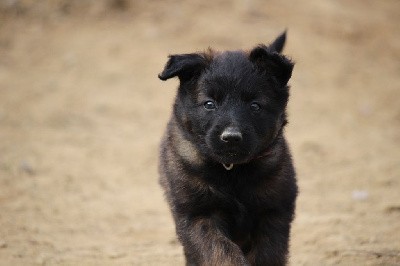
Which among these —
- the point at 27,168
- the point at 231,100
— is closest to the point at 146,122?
the point at 27,168

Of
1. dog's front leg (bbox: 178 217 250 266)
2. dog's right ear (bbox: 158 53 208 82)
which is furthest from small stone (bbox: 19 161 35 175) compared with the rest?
dog's front leg (bbox: 178 217 250 266)

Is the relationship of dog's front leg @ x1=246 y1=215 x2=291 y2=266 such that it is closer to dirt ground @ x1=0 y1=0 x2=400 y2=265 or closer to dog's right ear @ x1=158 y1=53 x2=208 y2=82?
dirt ground @ x1=0 y1=0 x2=400 y2=265

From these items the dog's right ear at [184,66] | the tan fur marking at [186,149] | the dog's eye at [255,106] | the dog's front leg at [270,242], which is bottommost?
the dog's front leg at [270,242]

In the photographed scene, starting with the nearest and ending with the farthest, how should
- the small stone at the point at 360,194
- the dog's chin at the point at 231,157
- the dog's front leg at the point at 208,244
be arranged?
the dog's front leg at the point at 208,244, the dog's chin at the point at 231,157, the small stone at the point at 360,194

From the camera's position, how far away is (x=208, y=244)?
411 cm

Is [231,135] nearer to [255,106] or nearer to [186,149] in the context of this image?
[255,106]

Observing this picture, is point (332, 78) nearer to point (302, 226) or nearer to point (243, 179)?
point (302, 226)

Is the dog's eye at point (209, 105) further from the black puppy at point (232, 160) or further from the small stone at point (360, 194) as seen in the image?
the small stone at point (360, 194)

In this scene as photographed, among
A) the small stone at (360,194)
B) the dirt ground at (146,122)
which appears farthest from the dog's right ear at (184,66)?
the small stone at (360,194)

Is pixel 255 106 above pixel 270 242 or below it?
above

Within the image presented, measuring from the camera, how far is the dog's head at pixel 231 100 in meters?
4.15

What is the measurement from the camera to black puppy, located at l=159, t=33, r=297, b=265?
4.16 m

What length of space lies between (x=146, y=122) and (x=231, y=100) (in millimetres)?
5916

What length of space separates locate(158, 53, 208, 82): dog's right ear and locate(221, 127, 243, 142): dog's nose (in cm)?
62
